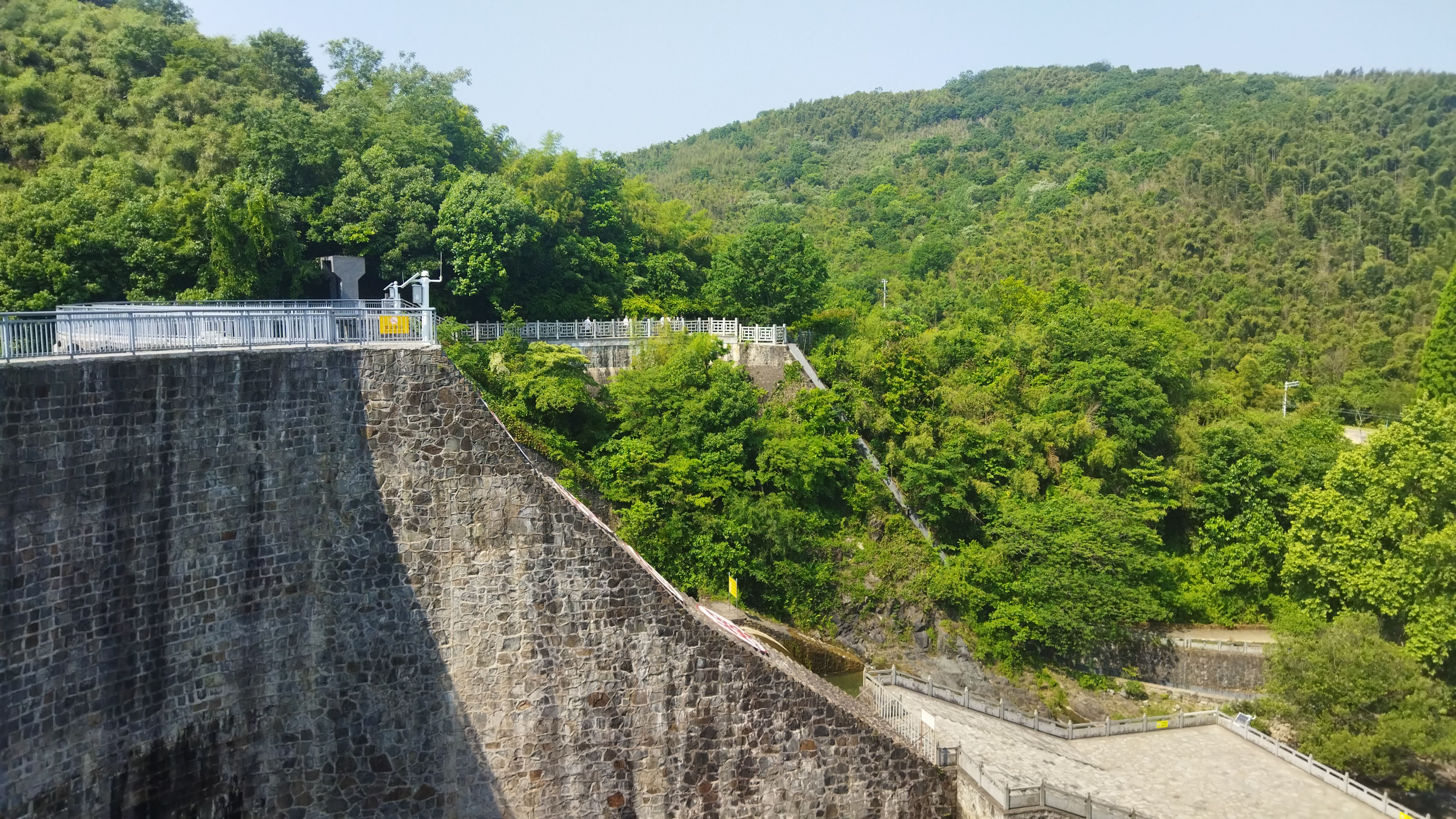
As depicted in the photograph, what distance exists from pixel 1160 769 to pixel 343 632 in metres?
14.5

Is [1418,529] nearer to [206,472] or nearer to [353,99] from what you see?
[206,472]

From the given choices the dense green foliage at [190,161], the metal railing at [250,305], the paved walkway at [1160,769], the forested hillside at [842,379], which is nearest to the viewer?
the metal railing at [250,305]

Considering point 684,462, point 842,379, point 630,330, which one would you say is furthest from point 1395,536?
point 630,330

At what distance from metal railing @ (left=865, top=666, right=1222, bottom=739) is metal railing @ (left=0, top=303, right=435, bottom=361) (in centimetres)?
1251

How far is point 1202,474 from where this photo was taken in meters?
30.1

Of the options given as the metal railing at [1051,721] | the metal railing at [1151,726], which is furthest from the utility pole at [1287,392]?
the metal railing at [1051,721]

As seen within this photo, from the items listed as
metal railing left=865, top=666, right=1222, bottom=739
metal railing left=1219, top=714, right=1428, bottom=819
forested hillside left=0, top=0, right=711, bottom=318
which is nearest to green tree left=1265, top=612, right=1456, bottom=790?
metal railing left=1219, top=714, right=1428, bottom=819

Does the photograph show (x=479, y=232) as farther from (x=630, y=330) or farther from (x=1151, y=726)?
(x=1151, y=726)

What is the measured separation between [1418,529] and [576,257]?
26.7 metres

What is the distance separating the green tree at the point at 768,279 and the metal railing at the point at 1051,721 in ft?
53.7

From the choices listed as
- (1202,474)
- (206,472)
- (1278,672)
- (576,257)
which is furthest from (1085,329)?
(206,472)

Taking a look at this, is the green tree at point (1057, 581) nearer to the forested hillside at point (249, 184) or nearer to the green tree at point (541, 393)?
the green tree at point (541, 393)

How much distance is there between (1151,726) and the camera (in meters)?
19.6

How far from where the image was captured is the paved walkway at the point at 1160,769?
636 inches
